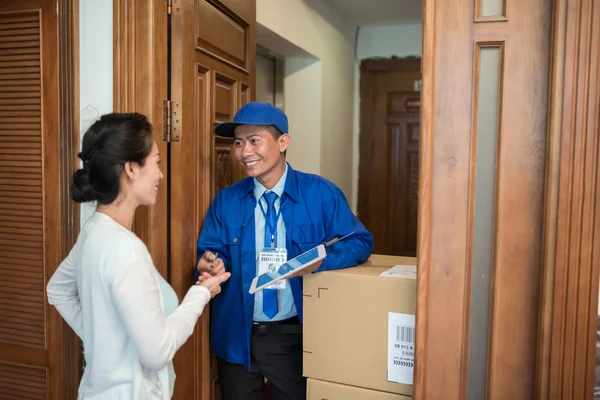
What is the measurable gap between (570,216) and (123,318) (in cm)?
102

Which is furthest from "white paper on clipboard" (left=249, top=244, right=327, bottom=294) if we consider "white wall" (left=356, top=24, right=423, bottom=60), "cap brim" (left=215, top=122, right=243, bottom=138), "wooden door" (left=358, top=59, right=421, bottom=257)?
"white wall" (left=356, top=24, right=423, bottom=60)

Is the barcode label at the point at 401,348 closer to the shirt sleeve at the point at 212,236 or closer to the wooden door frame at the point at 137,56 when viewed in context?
the shirt sleeve at the point at 212,236

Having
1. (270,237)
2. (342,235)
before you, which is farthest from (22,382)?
(342,235)

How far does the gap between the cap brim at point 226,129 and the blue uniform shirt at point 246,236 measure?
215 millimetres

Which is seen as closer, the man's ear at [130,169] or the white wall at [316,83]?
the man's ear at [130,169]

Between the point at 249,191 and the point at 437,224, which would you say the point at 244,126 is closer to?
the point at 249,191

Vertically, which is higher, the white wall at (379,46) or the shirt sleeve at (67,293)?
the white wall at (379,46)

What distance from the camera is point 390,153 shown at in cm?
461

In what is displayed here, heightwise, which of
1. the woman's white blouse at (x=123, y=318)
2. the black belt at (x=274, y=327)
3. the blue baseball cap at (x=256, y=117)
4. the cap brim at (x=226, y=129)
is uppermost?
the blue baseball cap at (x=256, y=117)

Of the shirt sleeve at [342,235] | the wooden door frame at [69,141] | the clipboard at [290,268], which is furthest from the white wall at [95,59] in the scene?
the shirt sleeve at [342,235]

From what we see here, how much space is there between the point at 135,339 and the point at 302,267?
1.88ft

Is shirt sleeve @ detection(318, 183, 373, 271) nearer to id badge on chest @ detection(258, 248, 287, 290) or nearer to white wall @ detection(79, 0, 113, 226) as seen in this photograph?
id badge on chest @ detection(258, 248, 287, 290)

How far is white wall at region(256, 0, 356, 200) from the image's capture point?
3375mm

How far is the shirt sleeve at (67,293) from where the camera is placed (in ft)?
4.46
